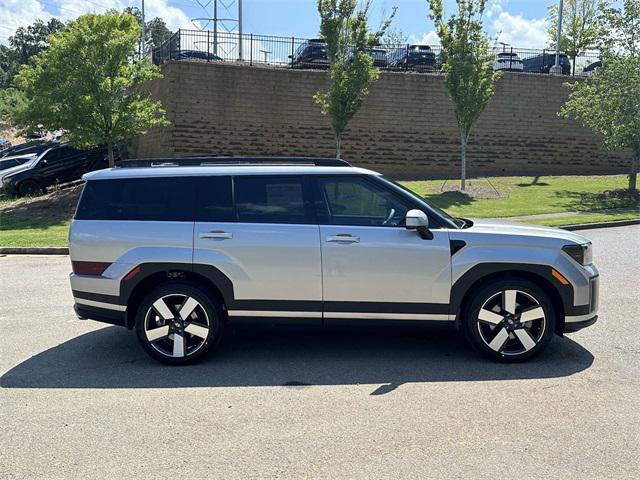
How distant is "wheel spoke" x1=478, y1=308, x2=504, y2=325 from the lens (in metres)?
5.22

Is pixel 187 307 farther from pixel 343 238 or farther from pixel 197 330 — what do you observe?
pixel 343 238

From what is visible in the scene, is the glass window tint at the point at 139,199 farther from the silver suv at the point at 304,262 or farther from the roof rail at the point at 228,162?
the roof rail at the point at 228,162

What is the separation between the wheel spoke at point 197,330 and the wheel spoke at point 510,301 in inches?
103

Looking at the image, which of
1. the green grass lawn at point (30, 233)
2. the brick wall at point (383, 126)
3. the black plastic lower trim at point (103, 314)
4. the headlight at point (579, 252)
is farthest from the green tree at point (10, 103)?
the headlight at point (579, 252)

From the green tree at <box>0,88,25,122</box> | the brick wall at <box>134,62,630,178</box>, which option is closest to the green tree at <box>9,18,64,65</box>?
the green tree at <box>0,88,25,122</box>

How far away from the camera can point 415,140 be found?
86.1 feet

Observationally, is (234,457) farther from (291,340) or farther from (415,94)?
(415,94)

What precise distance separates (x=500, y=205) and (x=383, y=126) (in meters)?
8.59

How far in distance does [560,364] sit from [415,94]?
72.6 feet

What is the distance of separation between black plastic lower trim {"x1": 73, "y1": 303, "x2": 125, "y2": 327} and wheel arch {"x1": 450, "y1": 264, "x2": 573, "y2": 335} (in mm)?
2941

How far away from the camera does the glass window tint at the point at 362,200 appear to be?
17.6ft

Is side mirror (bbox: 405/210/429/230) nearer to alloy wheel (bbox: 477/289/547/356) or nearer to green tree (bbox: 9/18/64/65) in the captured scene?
alloy wheel (bbox: 477/289/547/356)

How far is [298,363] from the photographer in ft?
17.6

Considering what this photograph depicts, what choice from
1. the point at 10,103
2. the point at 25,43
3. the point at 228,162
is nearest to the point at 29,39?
the point at 25,43
